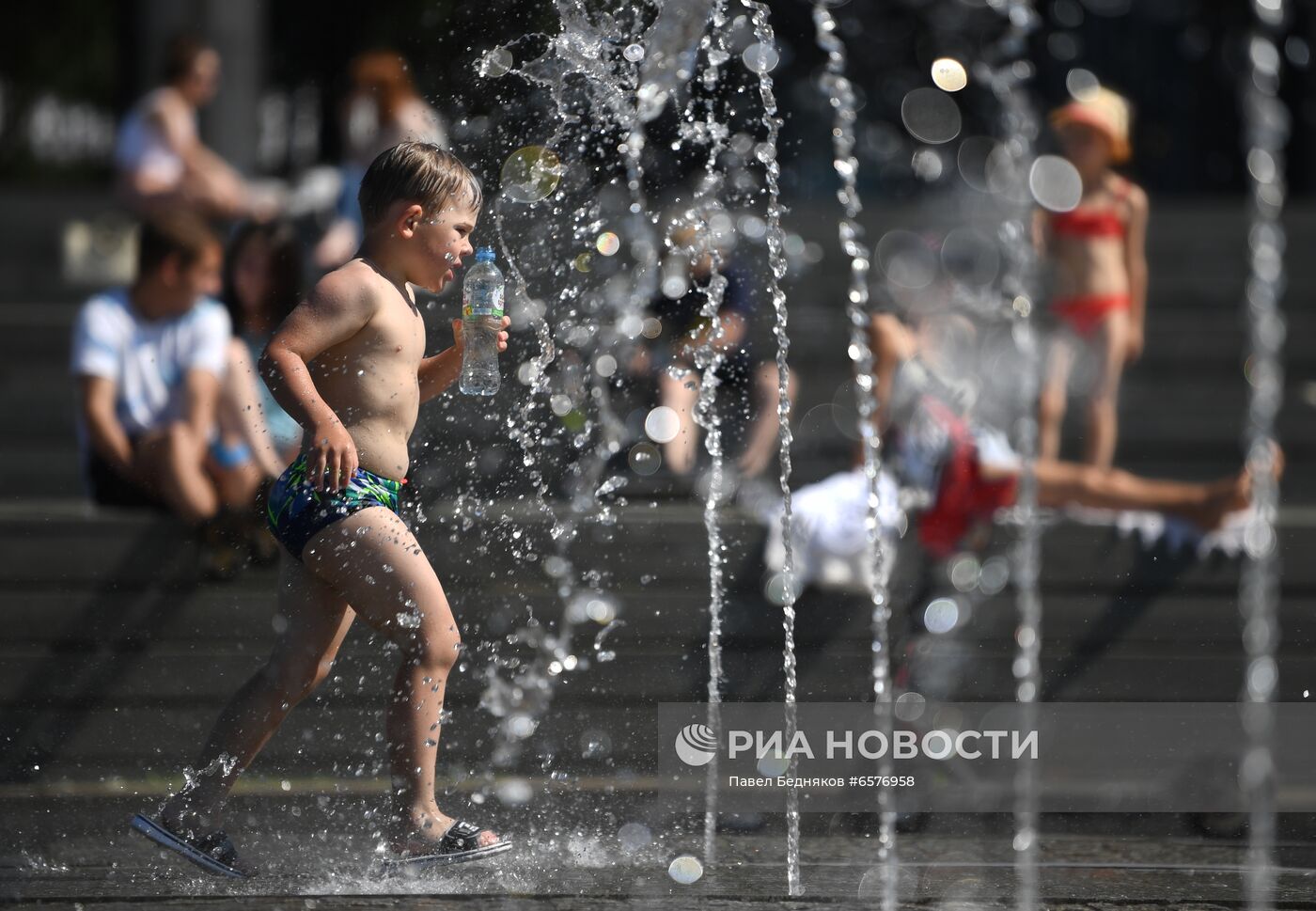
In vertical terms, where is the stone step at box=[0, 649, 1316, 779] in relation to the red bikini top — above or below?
below

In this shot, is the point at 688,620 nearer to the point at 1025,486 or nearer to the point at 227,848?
the point at 1025,486

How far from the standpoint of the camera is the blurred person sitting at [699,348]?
176 inches

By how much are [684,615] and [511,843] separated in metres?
1.20

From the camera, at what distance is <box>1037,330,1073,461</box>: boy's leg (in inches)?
261

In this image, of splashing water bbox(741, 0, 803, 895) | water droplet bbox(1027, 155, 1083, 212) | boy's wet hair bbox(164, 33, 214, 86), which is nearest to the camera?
splashing water bbox(741, 0, 803, 895)

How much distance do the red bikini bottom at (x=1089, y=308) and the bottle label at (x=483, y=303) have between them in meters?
3.54

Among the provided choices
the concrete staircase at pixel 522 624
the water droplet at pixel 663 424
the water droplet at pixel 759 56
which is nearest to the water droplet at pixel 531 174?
the concrete staircase at pixel 522 624

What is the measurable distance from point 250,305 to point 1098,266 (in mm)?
3149

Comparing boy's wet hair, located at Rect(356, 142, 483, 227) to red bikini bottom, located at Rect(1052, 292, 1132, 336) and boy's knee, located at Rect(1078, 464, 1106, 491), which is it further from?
red bikini bottom, located at Rect(1052, 292, 1132, 336)

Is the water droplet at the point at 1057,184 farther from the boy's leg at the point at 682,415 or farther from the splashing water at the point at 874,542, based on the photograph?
the boy's leg at the point at 682,415

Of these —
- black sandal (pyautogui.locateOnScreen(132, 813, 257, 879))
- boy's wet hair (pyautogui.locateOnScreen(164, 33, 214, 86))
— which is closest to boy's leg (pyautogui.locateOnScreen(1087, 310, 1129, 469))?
black sandal (pyautogui.locateOnScreen(132, 813, 257, 879))

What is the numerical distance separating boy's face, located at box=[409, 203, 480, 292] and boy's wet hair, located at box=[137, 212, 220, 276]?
194 centimetres

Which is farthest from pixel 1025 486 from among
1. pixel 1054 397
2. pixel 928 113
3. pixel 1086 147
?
pixel 928 113

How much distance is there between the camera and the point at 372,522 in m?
3.49
